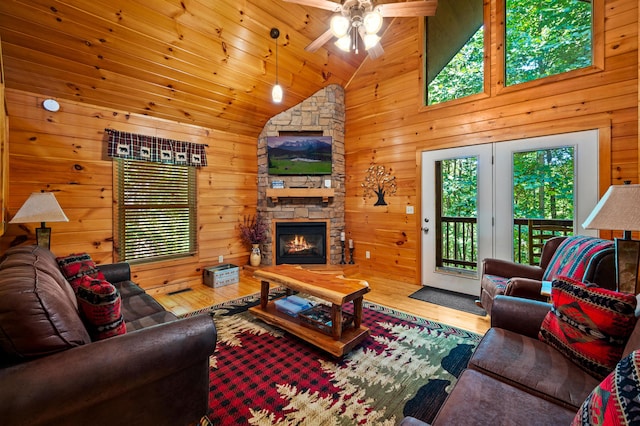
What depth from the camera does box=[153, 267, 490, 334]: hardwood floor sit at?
Result: 9.53 feet

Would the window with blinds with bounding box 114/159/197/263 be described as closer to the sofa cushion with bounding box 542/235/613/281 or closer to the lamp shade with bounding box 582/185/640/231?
the sofa cushion with bounding box 542/235/613/281

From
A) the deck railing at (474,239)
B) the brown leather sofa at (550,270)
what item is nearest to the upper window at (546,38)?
the deck railing at (474,239)

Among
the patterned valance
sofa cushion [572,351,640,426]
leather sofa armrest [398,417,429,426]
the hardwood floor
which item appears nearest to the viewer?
sofa cushion [572,351,640,426]

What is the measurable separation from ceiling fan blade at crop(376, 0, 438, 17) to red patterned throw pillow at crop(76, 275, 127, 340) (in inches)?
108

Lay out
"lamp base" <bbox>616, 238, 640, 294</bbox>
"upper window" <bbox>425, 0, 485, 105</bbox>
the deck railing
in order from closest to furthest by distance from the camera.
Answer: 1. "lamp base" <bbox>616, 238, 640, 294</bbox>
2. the deck railing
3. "upper window" <bbox>425, 0, 485, 105</bbox>

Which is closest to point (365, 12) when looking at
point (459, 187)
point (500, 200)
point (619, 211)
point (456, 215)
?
point (619, 211)

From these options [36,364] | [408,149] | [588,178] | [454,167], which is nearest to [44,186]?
[36,364]

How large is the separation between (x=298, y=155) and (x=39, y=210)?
3232 millimetres

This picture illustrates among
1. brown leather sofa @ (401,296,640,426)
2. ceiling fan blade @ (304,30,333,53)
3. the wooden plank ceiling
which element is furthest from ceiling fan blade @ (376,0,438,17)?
brown leather sofa @ (401,296,640,426)

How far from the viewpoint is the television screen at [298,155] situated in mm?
4668

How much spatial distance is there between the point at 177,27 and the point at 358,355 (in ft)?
12.5

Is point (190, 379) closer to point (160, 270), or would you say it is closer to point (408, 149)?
point (160, 270)

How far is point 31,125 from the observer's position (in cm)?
296

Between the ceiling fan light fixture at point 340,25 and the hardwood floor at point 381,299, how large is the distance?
2879 mm
